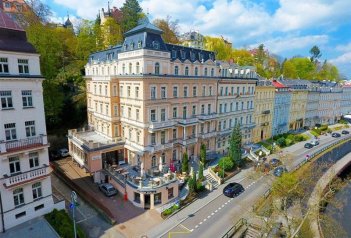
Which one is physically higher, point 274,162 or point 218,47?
point 218,47

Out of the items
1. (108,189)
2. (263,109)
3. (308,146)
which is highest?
(263,109)

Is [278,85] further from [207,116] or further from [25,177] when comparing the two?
[25,177]

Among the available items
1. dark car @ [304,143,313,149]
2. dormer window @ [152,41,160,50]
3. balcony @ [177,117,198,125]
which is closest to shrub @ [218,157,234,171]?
balcony @ [177,117,198,125]

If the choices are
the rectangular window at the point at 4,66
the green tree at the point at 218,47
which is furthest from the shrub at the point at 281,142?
the rectangular window at the point at 4,66

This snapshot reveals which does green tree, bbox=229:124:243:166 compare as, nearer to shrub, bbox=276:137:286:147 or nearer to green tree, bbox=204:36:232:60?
shrub, bbox=276:137:286:147

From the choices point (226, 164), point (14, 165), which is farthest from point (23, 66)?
point (226, 164)

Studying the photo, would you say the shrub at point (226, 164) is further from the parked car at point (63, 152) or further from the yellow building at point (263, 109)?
the parked car at point (63, 152)

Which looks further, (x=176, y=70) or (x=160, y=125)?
(x=176, y=70)

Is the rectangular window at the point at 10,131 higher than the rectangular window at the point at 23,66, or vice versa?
the rectangular window at the point at 23,66

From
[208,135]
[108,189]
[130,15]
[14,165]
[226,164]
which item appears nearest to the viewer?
[14,165]
